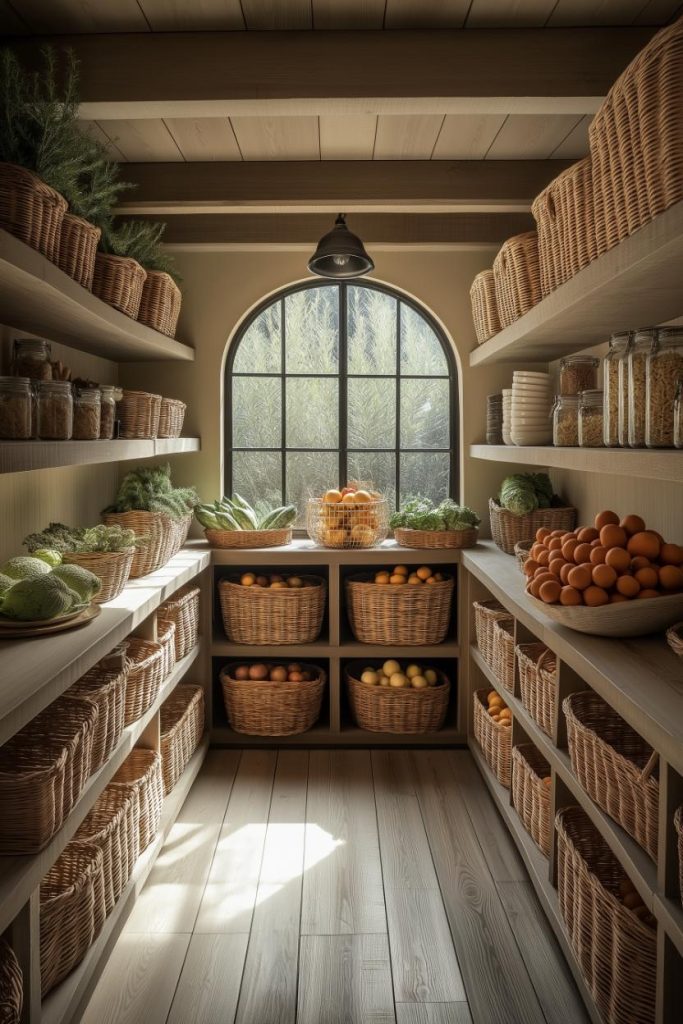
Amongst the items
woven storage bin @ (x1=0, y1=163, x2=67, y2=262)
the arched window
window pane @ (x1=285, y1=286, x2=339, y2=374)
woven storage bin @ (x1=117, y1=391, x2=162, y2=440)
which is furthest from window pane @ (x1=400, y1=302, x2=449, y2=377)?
woven storage bin @ (x1=0, y1=163, x2=67, y2=262)

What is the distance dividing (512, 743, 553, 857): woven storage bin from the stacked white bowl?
1.18 metres

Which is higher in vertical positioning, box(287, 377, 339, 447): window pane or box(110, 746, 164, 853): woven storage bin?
box(287, 377, 339, 447): window pane

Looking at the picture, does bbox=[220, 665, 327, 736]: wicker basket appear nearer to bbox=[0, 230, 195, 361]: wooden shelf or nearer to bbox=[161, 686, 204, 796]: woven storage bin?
bbox=[161, 686, 204, 796]: woven storage bin

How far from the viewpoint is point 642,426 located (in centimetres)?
194

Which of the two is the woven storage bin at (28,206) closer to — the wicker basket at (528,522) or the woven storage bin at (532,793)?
the woven storage bin at (532,793)

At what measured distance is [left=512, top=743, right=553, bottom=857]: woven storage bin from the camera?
2.51 m

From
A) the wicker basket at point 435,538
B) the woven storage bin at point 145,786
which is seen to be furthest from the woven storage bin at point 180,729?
the wicker basket at point 435,538

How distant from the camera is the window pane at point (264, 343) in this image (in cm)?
435

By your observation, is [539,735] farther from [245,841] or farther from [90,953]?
[90,953]

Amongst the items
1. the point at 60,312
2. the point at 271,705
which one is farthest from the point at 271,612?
the point at 60,312

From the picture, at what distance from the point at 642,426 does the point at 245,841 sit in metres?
2.09

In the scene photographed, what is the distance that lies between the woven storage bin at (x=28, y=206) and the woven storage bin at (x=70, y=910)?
1625mm

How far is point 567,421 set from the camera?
260cm

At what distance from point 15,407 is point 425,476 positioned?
2.72m
